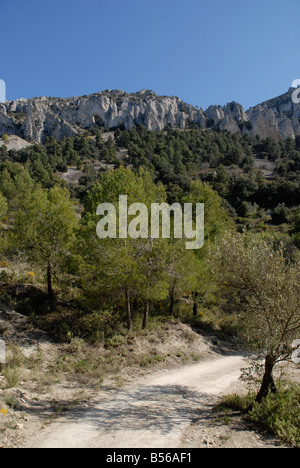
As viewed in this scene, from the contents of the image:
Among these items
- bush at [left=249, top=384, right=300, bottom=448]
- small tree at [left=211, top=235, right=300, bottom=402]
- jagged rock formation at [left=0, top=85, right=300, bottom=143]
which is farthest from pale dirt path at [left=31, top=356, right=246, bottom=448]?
jagged rock formation at [left=0, top=85, right=300, bottom=143]

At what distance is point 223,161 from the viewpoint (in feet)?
294

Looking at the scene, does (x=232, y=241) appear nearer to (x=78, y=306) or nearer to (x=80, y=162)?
(x=78, y=306)

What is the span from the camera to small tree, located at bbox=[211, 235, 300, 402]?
8.76m

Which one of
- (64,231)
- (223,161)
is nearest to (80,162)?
(223,161)

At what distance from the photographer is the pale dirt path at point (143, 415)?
7454 millimetres

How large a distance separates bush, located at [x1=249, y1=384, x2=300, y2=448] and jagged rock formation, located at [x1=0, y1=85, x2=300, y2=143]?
124m

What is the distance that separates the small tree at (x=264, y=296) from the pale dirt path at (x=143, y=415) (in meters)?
3.09

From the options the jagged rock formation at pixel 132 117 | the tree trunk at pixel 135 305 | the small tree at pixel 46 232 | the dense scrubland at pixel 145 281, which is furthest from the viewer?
the jagged rock formation at pixel 132 117

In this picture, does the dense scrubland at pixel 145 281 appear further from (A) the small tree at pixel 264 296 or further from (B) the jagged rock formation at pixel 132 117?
(B) the jagged rock formation at pixel 132 117

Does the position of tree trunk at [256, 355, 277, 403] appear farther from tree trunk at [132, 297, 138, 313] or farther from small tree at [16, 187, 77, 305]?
small tree at [16, 187, 77, 305]

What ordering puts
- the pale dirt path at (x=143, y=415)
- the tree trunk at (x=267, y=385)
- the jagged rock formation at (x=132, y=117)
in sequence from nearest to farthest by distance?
the pale dirt path at (x=143, y=415) → the tree trunk at (x=267, y=385) → the jagged rock formation at (x=132, y=117)

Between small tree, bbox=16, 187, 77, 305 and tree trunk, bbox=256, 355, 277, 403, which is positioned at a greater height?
small tree, bbox=16, 187, 77, 305

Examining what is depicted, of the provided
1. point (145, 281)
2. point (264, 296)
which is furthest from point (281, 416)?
point (145, 281)

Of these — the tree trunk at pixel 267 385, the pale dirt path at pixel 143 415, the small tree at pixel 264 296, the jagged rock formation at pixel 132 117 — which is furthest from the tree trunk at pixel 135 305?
the jagged rock formation at pixel 132 117
